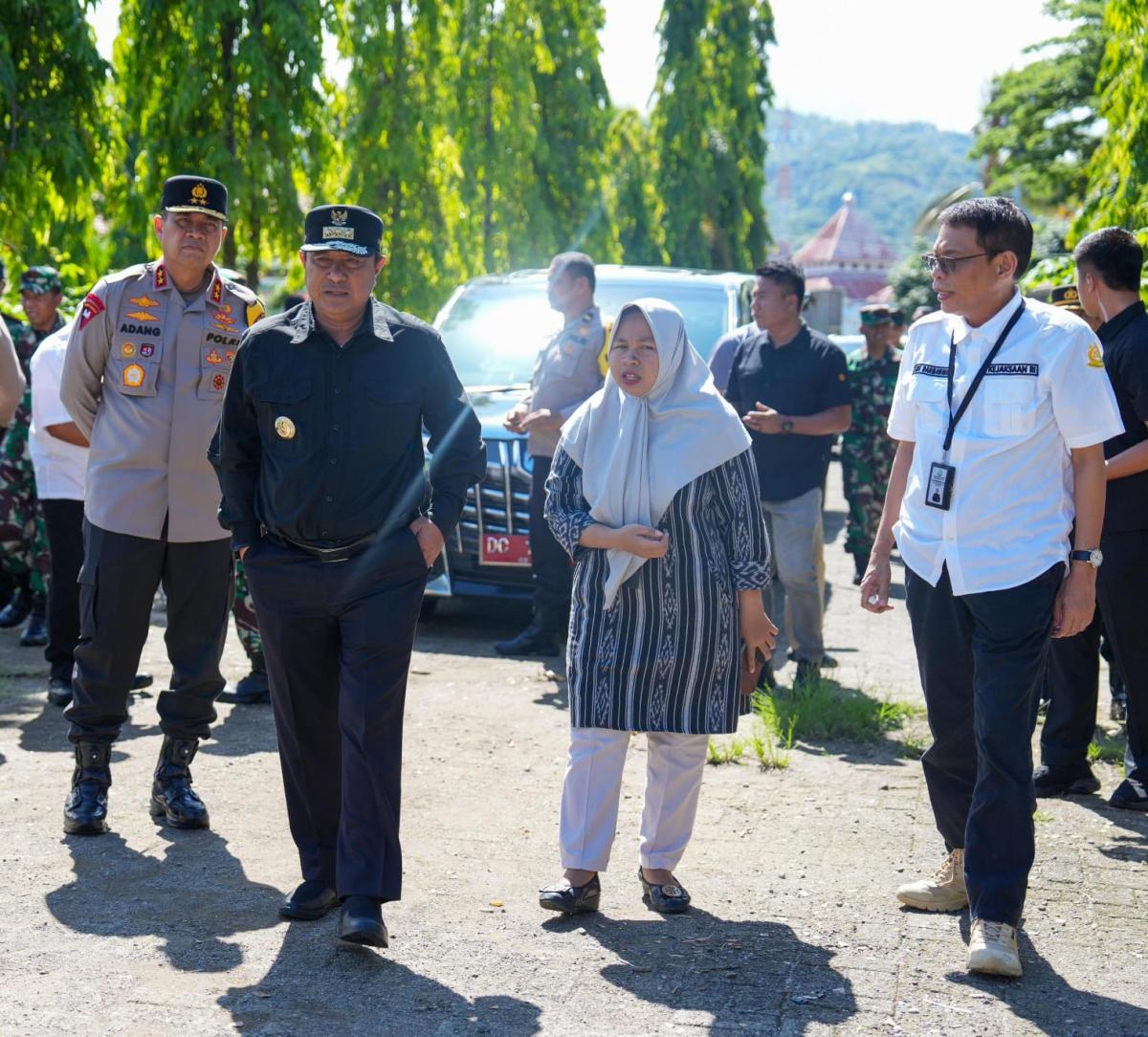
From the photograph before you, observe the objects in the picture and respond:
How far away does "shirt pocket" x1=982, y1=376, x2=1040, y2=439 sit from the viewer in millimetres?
4707

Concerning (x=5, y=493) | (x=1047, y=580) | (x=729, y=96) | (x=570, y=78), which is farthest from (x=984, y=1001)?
(x=729, y=96)

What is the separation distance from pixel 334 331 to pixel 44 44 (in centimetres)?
801

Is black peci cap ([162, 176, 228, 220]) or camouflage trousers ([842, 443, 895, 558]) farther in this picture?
camouflage trousers ([842, 443, 895, 558])

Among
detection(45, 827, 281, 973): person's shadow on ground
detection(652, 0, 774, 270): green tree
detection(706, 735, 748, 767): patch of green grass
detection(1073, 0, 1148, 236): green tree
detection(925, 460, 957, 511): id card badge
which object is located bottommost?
detection(45, 827, 281, 973): person's shadow on ground

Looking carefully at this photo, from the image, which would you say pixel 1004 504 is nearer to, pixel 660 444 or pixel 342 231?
pixel 660 444

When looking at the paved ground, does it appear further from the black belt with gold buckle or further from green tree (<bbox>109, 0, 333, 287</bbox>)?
green tree (<bbox>109, 0, 333, 287</bbox>)

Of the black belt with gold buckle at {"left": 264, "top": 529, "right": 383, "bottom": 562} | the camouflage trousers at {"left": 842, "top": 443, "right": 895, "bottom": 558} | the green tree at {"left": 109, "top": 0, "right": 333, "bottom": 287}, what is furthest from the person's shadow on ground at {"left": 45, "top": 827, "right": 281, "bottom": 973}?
the green tree at {"left": 109, "top": 0, "right": 333, "bottom": 287}

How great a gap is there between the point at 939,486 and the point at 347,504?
1.69 meters

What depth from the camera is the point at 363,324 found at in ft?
16.0

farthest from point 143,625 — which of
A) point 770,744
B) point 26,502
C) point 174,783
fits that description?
point 26,502

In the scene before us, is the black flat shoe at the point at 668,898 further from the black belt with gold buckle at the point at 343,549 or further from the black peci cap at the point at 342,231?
the black peci cap at the point at 342,231

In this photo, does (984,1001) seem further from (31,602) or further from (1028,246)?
(31,602)

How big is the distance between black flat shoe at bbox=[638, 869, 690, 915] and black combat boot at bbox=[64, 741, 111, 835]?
200 cm

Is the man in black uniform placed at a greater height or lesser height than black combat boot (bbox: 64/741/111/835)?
greater
